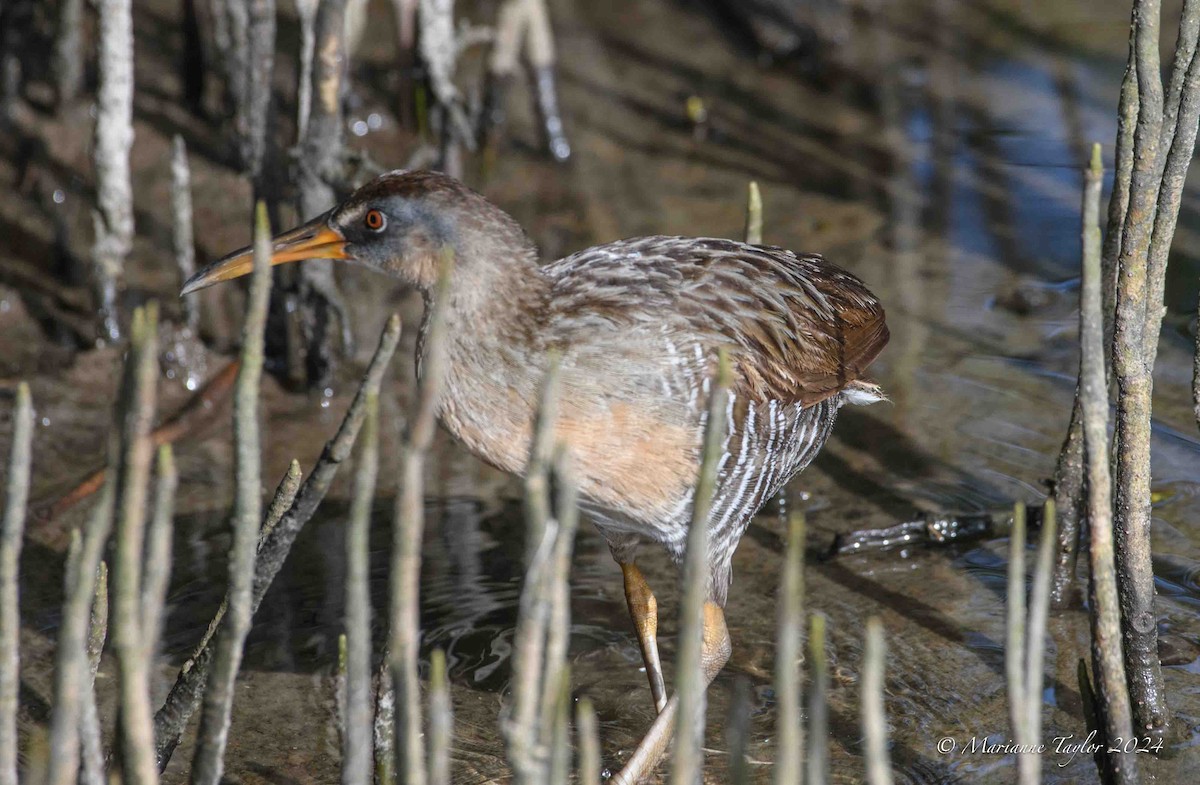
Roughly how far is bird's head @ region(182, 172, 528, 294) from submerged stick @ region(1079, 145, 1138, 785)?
1217mm

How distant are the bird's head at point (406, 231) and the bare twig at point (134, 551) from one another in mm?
1099

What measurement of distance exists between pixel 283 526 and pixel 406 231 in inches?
31.6

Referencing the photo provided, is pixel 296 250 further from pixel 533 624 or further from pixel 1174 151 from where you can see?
pixel 1174 151

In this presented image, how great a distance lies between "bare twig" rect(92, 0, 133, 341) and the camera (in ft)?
14.6

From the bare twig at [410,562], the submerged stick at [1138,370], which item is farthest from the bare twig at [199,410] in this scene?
the submerged stick at [1138,370]

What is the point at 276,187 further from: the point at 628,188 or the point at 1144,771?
the point at 1144,771

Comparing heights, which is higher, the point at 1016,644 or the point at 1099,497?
the point at 1099,497

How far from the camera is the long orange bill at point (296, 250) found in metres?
3.10

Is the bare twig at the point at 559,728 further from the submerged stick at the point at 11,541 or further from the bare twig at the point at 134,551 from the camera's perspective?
the submerged stick at the point at 11,541

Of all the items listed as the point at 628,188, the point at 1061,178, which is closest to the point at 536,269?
the point at 628,188

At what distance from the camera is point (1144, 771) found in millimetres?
2910

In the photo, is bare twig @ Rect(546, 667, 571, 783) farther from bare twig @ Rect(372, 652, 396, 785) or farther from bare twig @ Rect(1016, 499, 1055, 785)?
bare twig @ Rect(372, 652, 396, 785)

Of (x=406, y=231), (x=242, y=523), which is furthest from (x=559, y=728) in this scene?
(x=406, y=231)

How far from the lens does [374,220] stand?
303 centimetres
